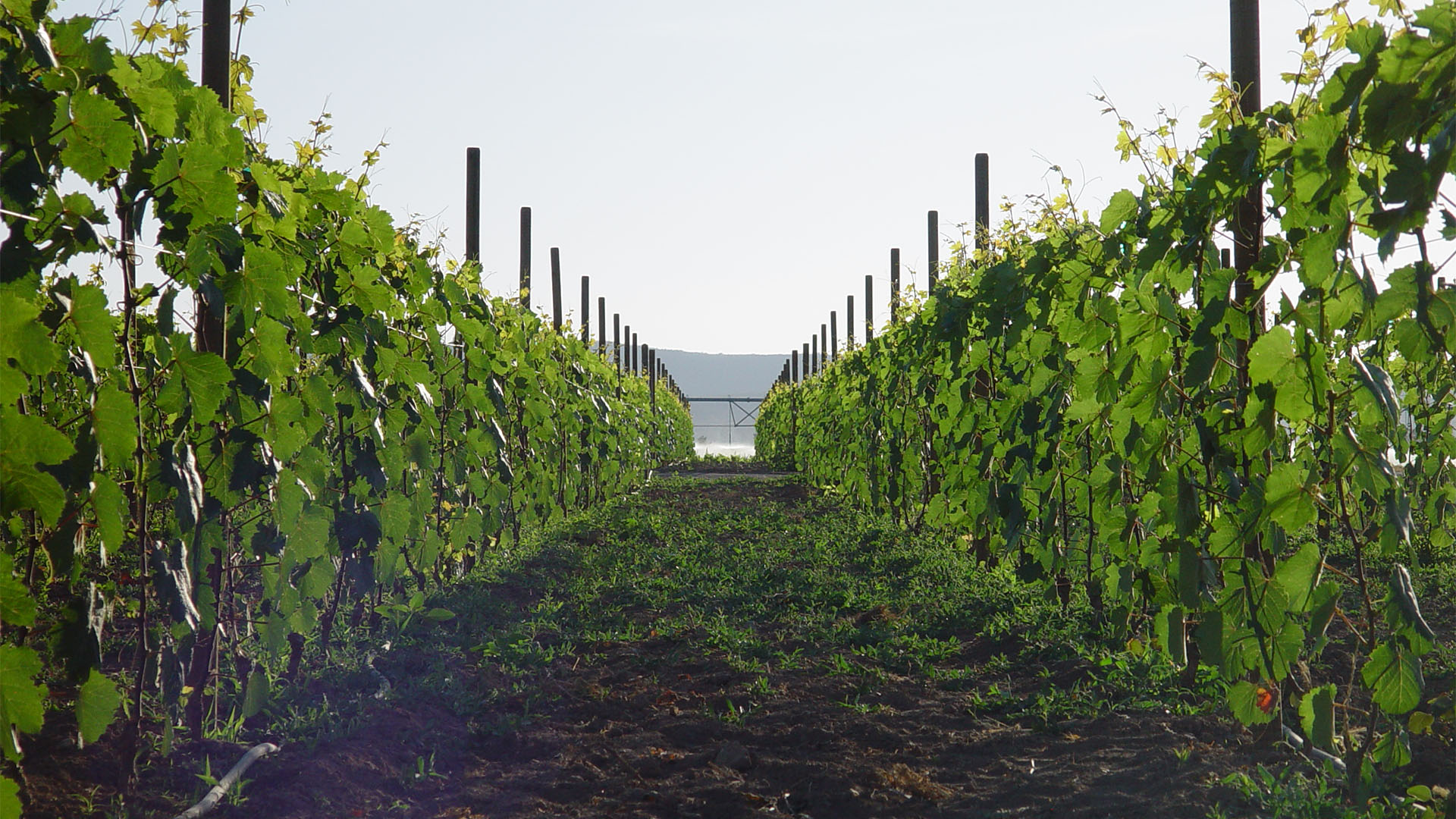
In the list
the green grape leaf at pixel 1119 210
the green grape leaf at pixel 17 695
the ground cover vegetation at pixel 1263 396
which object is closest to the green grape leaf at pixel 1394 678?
the ground cover vegetation at pixel 1263 396

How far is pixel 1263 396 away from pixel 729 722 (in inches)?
87.0

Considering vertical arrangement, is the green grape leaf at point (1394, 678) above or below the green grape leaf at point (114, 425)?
below

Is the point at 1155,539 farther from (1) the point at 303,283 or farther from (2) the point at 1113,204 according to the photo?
(1) the point at 303,283

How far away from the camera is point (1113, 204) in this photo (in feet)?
11.1

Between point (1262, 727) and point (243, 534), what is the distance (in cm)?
340

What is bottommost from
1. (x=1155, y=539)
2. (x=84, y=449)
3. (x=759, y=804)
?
(x=759, y=804)

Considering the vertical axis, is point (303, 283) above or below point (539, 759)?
above

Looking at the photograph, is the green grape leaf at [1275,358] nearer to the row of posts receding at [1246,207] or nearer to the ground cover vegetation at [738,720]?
the row of posts receding at [1246,207]

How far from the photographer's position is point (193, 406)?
8.12 feet

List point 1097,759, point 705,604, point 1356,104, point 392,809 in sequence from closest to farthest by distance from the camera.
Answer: point 1356,104, point 392,809, point 1097,759, point 705,604

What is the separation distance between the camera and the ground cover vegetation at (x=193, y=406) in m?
1.99

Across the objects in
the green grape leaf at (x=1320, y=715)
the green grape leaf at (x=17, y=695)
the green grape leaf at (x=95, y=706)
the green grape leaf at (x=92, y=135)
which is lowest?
the green grape leaf at (x=1320, y=715)

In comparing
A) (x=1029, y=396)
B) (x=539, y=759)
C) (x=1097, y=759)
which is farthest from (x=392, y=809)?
(x=1029, y=396)

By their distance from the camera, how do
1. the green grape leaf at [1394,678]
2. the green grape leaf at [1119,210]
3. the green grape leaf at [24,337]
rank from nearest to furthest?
1. the green grape leaf at [24,337]
2. the green grape leaf at [1394,678]
3. the green grape leaf at [1119,210]
